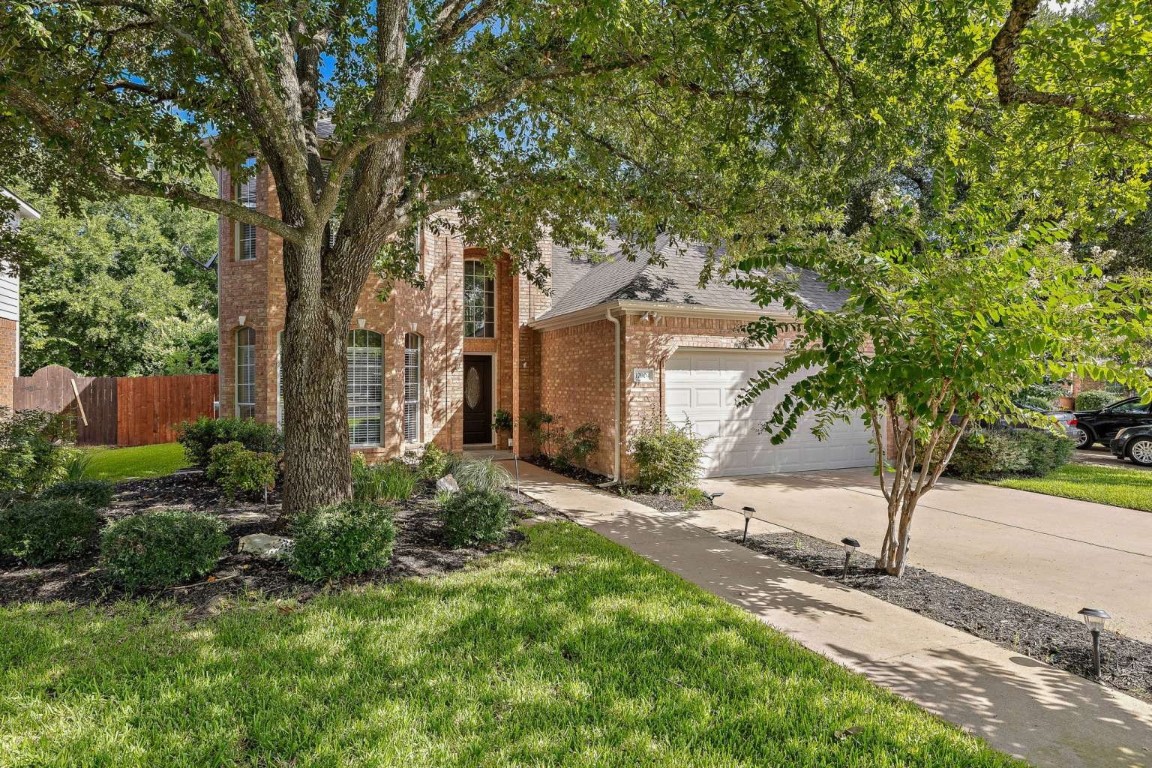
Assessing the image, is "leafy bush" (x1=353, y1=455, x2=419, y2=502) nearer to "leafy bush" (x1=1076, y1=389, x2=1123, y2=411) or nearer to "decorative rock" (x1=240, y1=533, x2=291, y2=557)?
"decorative rock" (x1=240, y1=533, x2=291, y2=557)

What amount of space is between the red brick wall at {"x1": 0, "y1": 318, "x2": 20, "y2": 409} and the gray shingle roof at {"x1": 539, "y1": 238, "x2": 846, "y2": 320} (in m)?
10.6

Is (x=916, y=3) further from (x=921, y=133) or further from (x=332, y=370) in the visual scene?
(x=332, y=370)

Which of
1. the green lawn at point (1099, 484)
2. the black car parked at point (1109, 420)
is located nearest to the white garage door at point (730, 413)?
the green lawn at point (1099, 484)

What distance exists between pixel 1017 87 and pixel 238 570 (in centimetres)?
913

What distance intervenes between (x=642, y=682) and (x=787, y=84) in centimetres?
529

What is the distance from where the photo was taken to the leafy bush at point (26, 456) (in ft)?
21.9

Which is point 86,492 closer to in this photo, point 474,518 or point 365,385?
point 474,518

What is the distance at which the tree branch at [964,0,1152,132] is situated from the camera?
5.34 m

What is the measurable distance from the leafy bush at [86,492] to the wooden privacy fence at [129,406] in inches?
398

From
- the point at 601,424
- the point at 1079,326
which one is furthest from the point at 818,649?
the point at 601,424

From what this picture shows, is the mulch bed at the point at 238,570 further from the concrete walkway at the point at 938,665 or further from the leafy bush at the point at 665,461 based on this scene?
the leafy bush at the point at 665,461

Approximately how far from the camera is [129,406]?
15594mm

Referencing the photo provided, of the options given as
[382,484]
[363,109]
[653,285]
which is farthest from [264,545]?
[653,285]

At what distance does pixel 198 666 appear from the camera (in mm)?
3508
